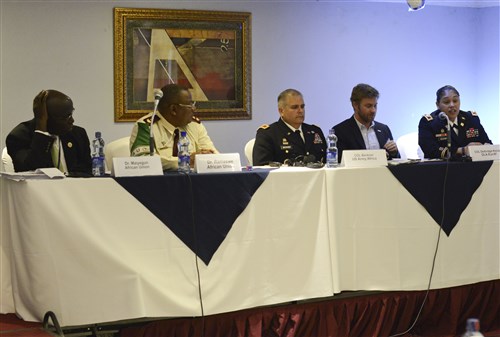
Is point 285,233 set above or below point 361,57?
below

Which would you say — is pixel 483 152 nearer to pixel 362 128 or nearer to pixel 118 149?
pixel 362 128

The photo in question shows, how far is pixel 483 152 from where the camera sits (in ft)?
12.4

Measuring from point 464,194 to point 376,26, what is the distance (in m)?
2.80

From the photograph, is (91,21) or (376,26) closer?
(91,21)

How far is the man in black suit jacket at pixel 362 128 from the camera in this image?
445cm

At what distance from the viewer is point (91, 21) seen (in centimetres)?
524

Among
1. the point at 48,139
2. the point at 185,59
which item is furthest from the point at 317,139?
the point at 48,139

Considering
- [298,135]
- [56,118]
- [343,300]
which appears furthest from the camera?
[298,135]

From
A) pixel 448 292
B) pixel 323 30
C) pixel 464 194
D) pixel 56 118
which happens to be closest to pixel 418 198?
pixel 464 194

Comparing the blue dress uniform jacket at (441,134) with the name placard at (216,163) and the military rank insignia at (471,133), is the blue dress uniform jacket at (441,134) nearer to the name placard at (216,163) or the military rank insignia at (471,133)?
the military rank insignia at (471,133)

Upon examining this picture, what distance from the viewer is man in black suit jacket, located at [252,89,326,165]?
13.9 feet

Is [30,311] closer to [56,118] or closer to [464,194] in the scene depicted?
[56,118]

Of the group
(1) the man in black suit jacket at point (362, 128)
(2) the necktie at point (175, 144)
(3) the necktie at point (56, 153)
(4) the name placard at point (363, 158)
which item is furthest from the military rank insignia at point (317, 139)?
(3) the necktie at point (56, 153)

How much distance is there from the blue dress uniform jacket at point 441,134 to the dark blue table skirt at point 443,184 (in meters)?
0.69
